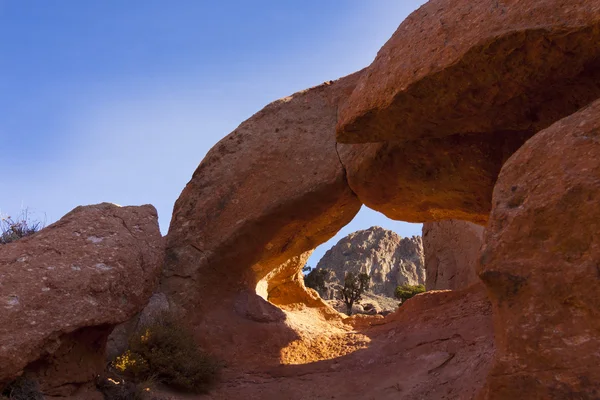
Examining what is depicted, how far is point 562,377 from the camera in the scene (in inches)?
141

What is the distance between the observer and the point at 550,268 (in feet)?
12.6

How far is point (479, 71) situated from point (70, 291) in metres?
4.72

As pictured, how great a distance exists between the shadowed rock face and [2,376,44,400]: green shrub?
436cm

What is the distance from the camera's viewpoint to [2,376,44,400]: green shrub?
533 cm

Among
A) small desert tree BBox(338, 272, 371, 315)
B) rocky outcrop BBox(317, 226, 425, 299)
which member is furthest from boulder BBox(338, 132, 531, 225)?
rocky outcrop BBox(317, 226, 425, 299)

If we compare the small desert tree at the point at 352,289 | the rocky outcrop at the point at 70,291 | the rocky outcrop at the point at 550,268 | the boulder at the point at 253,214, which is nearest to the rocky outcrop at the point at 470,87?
the rocky outcrop at the point at 550,268

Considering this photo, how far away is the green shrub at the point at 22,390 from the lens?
533 cm

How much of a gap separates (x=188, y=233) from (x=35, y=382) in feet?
13.8

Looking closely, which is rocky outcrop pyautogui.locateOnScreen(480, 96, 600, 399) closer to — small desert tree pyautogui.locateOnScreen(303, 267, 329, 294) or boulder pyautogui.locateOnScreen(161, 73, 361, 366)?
boulder pyautogui.locateOnScreen(161, 73, 361, 366)

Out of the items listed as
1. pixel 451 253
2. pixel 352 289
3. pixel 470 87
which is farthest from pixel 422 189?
pixel 352 289

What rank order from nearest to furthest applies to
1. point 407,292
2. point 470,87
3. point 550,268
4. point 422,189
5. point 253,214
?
point 550,268 → point 470,87 → point 422,189 → point 253,214 → point 407,292

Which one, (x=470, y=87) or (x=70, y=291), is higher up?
(x=470, y=87)

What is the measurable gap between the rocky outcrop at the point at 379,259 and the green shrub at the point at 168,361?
94.1ft

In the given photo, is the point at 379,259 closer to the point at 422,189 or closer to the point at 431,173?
the point at 422,189
